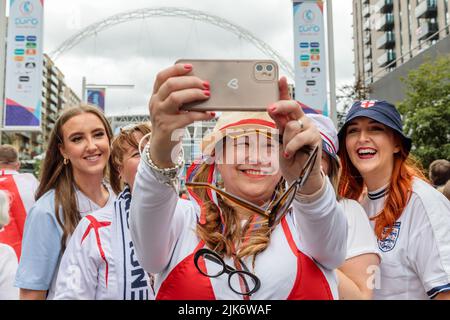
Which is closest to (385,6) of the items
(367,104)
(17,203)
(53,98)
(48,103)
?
(17,203)

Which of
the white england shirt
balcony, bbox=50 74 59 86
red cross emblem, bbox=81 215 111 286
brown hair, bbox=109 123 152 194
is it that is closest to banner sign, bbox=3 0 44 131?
brown hair, bbox=109 123 152 194

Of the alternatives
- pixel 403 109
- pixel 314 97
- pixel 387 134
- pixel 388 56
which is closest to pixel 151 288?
pixel 387 134

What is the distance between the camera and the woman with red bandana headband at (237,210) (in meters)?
1.15

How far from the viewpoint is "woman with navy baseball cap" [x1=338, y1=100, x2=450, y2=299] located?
1.84 metres

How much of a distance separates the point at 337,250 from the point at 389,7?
54.6m

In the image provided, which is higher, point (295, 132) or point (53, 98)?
point (53, 98)

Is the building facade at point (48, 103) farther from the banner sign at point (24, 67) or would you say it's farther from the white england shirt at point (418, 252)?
the white england shirt at point (418, 252)

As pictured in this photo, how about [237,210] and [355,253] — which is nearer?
[237,210]

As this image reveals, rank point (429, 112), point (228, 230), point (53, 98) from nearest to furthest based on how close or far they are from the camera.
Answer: point (228, 230) → point (429, 112) → point (53, 98)

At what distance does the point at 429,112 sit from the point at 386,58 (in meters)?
40.5

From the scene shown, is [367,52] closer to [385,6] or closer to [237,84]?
[385,6]

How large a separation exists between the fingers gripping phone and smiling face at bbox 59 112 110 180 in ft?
5.14

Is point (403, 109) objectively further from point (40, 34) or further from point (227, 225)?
point (227, 225)

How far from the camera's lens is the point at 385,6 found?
50969mm
